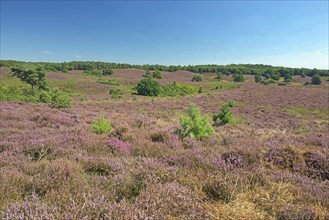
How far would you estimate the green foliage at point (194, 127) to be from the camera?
6.65m

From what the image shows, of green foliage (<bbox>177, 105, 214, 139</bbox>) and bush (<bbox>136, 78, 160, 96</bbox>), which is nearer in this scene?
green foliage (<bbox>177, 105, 214, 139</bbox>)

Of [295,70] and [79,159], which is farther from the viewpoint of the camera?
[295,70]

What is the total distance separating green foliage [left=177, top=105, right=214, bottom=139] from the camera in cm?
665

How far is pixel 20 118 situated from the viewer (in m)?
9.01

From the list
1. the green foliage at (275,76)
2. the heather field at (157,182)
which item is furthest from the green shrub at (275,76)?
the heather field at (157,182)

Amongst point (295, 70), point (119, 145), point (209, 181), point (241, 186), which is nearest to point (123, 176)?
point (209, 181)

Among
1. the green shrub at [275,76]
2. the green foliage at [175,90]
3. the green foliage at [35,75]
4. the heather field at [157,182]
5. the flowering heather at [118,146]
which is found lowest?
the green foliage at [175,90]

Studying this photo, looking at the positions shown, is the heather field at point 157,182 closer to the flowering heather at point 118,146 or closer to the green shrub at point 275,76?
the flowering heather at point 118,146

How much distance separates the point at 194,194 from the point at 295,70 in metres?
118

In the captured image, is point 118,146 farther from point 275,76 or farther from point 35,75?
point 275,76

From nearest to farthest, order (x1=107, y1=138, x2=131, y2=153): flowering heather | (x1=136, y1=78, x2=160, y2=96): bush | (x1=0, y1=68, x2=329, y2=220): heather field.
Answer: (x1=0, y1=68, x2=329, y2=220): heather field < (x1=107, y1=138, x2=131, y2=153): flowering heather < (x1=136, y1=78, x2=160, y2=96): bush

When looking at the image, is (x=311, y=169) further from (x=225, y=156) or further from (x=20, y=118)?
(x=20, y=118)

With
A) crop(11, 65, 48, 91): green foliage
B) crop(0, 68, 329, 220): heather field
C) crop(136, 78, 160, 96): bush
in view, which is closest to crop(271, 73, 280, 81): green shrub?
crop(136, 78, 160, 96): bush

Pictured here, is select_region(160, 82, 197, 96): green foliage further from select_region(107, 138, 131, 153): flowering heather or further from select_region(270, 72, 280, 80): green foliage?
select_region(270, 72, 280, 80): green foliage
